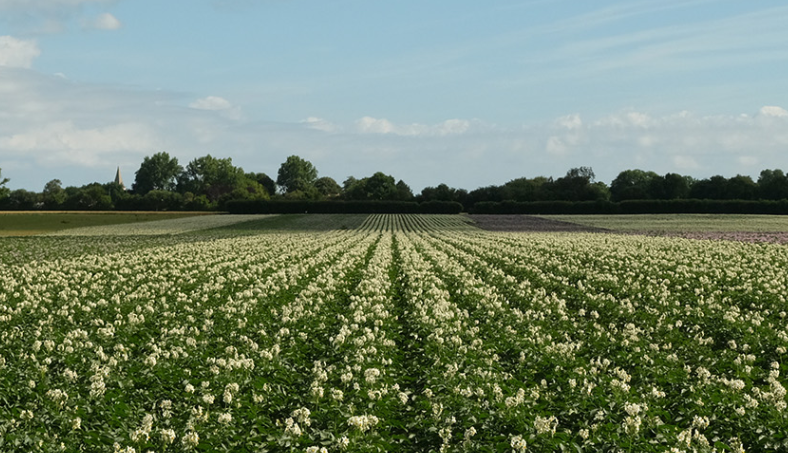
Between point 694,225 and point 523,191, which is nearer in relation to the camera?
point 694,225

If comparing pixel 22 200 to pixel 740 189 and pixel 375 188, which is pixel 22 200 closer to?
pixel 375 188

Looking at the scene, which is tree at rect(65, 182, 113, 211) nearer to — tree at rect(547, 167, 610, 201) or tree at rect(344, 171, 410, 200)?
tree at rect(344, 171, 410, 200)

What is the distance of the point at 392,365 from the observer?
37.5ft

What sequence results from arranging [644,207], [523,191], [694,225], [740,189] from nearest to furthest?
[694,225]
[644,207]
[740,189]
[523,191]

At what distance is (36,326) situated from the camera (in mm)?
13992

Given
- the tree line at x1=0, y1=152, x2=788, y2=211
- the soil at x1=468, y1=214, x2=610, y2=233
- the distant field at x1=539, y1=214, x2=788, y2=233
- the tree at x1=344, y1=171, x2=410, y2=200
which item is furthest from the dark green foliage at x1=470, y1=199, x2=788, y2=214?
the tree at x1=344, y1=171, x2=410, y2=200

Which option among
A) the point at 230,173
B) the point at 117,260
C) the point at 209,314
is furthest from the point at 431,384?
the point at 230,173

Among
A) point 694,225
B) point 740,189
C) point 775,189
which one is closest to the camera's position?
point 694,225

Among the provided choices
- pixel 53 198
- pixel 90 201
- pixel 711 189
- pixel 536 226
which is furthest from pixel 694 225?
pixel 53 198

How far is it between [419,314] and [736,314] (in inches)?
275

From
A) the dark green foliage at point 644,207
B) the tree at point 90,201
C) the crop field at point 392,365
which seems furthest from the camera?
the tree at point 90,201

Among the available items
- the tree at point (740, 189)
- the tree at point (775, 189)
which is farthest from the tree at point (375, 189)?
the tree at point (775, 189)

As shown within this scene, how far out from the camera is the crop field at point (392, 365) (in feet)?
25.0

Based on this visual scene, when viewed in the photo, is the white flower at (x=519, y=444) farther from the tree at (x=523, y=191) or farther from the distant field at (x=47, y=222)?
the tree at (x=523, y=191)
